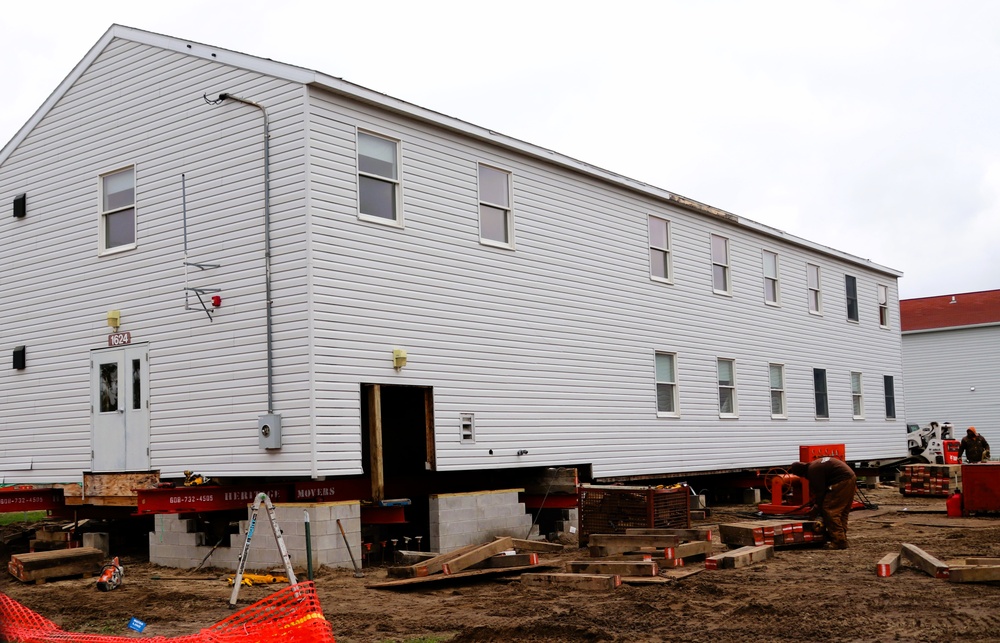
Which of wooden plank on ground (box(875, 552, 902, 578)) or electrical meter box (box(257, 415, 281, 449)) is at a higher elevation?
electrical meter box (box(257, 415, 281, 449))

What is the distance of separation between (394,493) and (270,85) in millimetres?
6702

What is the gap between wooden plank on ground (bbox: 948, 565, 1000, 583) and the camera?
37.7ft

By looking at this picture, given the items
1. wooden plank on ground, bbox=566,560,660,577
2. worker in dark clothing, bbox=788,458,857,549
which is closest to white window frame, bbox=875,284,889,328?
worker in dark clothing, bbox=788,458,857,549

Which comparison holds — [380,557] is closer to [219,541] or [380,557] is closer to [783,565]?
[219,541]

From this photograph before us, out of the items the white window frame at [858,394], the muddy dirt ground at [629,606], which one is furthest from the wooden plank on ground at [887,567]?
the white window frame at [858,394]

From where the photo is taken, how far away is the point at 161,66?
1747 cm

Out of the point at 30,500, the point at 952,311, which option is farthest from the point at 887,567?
the point at 952,311

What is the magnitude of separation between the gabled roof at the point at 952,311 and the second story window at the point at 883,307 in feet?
44.0

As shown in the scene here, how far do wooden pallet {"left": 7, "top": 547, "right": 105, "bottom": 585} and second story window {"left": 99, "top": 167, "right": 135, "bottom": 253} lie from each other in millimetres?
5101

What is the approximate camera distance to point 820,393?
29.3 meters

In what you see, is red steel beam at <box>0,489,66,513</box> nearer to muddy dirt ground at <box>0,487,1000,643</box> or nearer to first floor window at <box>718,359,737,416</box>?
muddy dirt ground at <box>0,487,1000,643</box>

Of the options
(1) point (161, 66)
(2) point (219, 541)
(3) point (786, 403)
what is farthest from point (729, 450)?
(1) point (161, 66)

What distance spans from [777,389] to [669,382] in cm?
538

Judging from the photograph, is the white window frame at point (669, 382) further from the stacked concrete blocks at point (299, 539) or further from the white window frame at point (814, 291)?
the stacked concrete blocks at point (299, 539)
